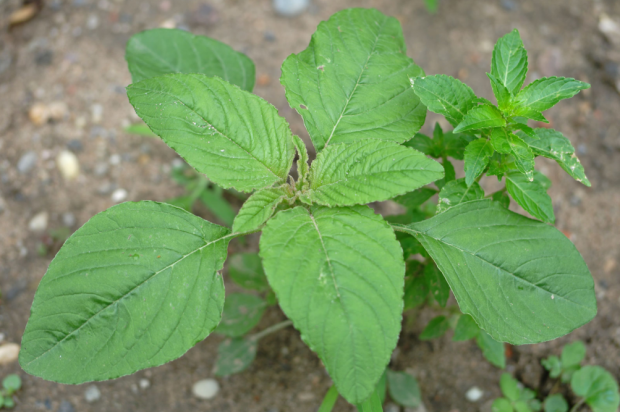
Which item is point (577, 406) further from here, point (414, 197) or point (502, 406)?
point (414, 197)

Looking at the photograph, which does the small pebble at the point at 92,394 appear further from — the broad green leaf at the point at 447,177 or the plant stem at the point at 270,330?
the broad green leaf at the point at 447,177

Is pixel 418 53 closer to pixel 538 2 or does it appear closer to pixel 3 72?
pixel 538 2

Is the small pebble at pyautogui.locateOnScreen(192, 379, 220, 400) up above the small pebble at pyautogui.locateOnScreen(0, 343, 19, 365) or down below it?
below

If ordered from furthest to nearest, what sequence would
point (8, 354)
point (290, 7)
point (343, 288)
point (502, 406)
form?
1. point (290, 7)
2. point (8, 354)
3. point (502, 406)
4. point (343, 288)

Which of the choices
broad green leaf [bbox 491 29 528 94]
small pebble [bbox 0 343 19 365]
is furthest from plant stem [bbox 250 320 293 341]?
broad green leaf [bbox 491 29 528 94]

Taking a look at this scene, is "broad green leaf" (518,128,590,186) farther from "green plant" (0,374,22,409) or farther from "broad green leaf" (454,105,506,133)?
"green plant" (0,374,22,409)

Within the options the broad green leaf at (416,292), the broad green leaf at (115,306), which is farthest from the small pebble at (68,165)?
the broad green leaf at (416,292)

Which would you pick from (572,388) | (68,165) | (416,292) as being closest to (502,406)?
(572,388)

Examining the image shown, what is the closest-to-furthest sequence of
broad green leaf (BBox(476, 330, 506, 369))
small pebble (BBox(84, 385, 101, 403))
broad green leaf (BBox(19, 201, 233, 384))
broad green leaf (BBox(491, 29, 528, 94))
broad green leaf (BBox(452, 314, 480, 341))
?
broad green leaf (BBox(19, 201, 233, 384)) → broad green leaf (BBox(491, 29, 528, 94)) → broad green leaf (BBox(452, 314, 480, 341)) → broad green leaf (BBox(476, 330, 506, 369)) → small pebble (BBox(84, 385, 101, 403))
